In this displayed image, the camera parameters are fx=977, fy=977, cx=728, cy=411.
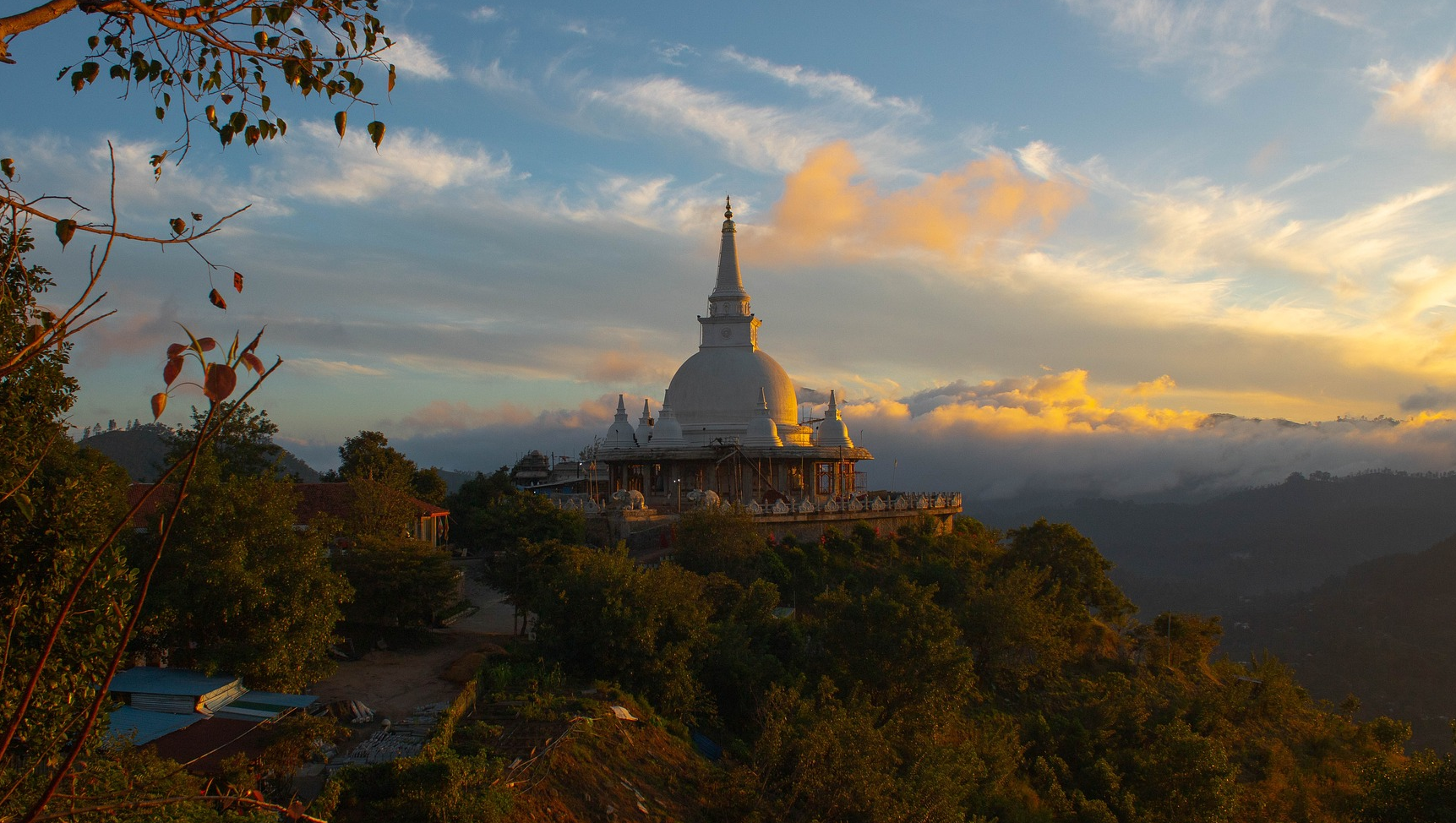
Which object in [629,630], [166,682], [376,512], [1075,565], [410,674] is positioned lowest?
[410,674]

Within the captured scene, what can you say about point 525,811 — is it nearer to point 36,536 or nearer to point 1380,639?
point 36,536

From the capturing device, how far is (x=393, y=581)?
23938 millimetres

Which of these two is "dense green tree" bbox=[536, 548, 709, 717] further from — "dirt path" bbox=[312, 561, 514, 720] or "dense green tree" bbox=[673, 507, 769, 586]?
"dense green tree" bbox=[673, 507, 769, 586]

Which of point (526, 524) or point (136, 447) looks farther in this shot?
point (136, 447)

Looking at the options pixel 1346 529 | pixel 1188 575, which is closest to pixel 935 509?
pixel 1188 575

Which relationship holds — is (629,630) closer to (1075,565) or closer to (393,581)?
(393,581)

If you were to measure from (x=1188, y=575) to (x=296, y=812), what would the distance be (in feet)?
369

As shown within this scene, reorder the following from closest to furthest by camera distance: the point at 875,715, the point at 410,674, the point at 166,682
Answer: the point at 166,682
the point at 875,715
the point at 410,674

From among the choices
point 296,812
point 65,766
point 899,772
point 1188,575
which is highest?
point 65,766

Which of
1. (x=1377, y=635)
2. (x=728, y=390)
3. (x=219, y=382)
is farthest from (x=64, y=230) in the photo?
(x=1377, y=635)

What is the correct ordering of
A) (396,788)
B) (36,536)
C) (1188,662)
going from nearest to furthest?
(36,536)
(396,788)
(1188,662)

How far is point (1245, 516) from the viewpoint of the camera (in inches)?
5167

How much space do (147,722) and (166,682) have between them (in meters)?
1.47

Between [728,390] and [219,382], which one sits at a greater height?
[728,390]
